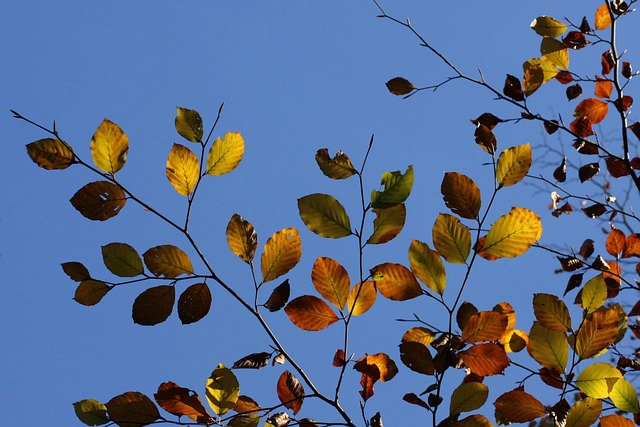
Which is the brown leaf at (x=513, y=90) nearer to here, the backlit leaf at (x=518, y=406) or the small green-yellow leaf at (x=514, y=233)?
the small green-yellow leaf at (x=514, y=233)

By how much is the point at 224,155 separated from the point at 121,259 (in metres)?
0.23

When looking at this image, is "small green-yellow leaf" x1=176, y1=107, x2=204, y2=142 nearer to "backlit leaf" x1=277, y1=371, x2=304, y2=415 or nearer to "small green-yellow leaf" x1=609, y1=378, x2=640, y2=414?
"backlit leaf" x1=277, y1=371, x2=304, y2=415

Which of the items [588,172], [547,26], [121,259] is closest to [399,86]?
[547,26]

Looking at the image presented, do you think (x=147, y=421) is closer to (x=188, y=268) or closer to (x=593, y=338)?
(x=188, y=268)

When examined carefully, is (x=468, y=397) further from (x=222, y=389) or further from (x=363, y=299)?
(x=222, y=389)

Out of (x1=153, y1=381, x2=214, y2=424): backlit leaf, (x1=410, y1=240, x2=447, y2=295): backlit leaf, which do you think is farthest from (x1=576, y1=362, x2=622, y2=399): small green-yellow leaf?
(x1=153, y1=381, x2=214, y2=424): backlit leaf

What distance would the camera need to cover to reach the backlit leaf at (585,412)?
0.96 metres

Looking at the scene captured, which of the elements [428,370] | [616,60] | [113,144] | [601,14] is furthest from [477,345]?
[601,14]

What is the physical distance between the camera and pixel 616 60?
153 cm

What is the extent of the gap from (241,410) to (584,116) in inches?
48.6

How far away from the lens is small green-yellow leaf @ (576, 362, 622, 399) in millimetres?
974

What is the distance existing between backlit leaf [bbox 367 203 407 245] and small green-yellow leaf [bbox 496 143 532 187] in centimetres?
16

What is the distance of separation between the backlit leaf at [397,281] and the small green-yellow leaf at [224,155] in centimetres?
28

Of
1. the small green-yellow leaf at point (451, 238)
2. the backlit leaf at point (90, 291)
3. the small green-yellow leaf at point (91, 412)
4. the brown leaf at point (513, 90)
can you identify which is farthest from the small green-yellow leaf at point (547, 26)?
the small green-yellow leaf at point (91, 412)
